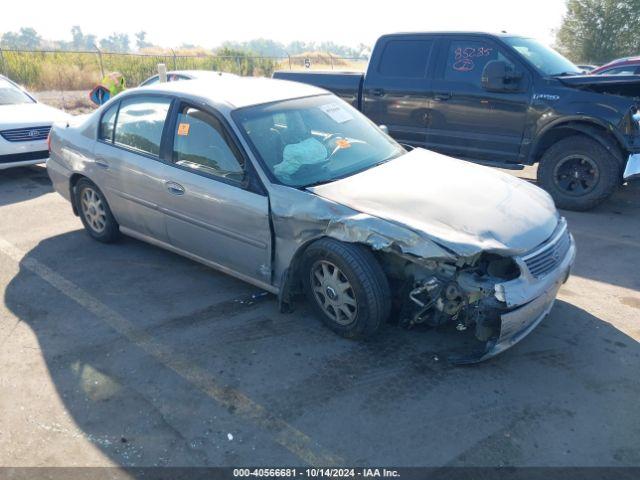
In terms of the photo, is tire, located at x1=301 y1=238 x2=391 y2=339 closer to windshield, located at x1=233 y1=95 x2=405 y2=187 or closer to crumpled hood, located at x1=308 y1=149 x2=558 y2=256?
crumpled hood, located at x1=308 y1=149 x2=558 y2=256

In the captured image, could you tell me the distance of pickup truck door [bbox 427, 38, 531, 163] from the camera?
22.2 feet

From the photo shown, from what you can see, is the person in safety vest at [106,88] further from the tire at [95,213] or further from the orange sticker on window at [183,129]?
the orange sticker on window at [183,129]

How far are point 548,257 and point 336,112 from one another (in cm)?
220

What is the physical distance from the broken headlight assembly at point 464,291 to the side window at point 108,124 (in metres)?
3.25

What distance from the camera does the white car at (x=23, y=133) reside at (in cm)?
766

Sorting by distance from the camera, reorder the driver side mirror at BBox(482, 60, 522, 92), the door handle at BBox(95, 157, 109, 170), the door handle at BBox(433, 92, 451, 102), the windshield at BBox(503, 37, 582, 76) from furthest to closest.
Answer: the door handle at BBox(433, 92, 451, 102)
the windshield at BBox(503, 37, 582, 76)
the driver side mirror at BBox(482, 60, 522, 92)
the door handle at BBox(95, 157, 109, 170)

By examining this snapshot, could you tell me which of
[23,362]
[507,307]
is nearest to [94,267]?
[23,362]

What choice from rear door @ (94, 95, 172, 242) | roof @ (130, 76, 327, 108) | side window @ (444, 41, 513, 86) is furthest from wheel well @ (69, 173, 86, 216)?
side window @ (444, 41, 513, 86)

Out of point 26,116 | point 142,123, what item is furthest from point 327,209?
point 26,116

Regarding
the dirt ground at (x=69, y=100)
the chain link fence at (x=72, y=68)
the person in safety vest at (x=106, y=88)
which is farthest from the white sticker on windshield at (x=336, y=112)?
the chain link fence at (x=72, y=68)

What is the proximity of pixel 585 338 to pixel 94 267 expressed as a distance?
4273 mm

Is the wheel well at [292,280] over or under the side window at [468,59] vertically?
under

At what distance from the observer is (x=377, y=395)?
3.17 metres

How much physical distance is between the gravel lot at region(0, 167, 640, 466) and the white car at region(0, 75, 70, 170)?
371 centimetres
